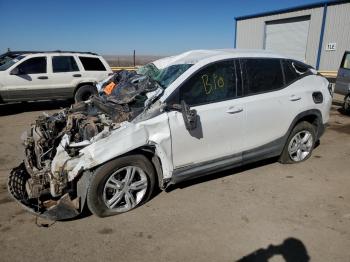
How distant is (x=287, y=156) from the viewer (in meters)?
5.39

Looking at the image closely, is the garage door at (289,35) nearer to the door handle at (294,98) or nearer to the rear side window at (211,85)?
the door handle at (294,98)

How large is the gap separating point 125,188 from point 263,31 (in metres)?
19.2

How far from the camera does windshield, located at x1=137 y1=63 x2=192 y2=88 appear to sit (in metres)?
4.21

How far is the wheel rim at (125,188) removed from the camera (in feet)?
12.5

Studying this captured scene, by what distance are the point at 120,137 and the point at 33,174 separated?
1.17 m

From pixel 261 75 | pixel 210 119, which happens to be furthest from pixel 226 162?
pixel 261 75

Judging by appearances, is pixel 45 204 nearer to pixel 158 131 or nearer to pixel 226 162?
pixel 158 131

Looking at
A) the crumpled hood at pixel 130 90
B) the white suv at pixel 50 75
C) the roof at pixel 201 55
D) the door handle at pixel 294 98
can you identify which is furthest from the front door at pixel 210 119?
Answer: the white suv at pixel 50 75

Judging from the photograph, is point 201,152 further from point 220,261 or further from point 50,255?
point 50,255

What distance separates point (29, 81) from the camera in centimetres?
982

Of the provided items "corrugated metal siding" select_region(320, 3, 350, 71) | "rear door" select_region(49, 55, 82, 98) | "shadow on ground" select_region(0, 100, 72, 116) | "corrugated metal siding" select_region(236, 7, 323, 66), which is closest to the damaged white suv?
"rear door" select_region(49, 55, 82, 98)

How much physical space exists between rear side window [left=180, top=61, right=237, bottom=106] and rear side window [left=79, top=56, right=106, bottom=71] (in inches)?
284

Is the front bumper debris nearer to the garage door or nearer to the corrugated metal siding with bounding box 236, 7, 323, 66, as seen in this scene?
the garage door

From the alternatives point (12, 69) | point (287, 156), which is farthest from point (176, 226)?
point (12, 69)
